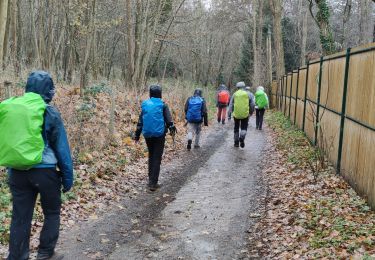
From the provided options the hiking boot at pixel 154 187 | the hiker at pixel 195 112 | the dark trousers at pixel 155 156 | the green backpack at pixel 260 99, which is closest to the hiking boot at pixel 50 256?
the hiking boot at pixel 154 187

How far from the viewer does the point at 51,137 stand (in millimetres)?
4809

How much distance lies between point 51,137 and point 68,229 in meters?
2.31

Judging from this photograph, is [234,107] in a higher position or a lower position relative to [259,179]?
higher

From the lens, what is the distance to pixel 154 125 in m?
8.87

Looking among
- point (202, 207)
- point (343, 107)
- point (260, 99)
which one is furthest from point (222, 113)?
point (202, 207)

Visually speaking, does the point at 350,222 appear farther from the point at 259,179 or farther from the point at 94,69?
the point at 94,69

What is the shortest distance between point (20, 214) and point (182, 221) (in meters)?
2.85

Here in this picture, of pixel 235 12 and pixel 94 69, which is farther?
pixel 235 12

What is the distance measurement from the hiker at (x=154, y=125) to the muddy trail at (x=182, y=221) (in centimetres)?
50

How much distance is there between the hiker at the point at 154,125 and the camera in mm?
8891

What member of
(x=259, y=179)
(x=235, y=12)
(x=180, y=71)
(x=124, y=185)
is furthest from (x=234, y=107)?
(x=180, y=71)

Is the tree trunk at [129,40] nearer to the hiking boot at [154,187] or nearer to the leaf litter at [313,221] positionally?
the hiking boot at [154,187]

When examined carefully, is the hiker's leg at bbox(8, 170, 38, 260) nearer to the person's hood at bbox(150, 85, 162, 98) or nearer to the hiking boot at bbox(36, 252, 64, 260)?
the hiking boot at bbox(36, 252, 64, 260)

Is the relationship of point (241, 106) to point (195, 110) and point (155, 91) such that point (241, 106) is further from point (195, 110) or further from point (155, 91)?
point (155, 91)
